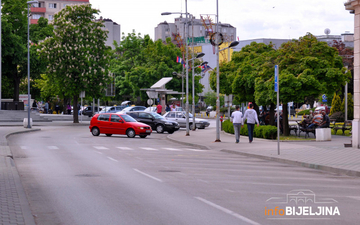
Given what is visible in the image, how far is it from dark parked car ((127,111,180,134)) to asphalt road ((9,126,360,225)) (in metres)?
21.1

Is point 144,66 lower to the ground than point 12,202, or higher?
higher

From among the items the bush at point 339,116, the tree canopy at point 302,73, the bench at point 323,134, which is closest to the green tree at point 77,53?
the bush at point 339,116

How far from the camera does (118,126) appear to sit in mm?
32562

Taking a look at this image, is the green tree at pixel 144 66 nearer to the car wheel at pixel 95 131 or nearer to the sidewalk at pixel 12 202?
the car wheel at pixel 95 131

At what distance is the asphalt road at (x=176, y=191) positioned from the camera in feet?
25.2

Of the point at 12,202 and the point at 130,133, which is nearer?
the point at 12,202

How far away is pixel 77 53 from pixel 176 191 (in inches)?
1593

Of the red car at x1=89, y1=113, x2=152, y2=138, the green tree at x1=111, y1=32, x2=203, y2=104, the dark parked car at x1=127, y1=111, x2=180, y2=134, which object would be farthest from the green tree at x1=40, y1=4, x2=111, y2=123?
the green tree at x1=111, y1=32, x2=203, y2=104

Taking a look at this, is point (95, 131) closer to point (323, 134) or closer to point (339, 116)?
point (323, 134)

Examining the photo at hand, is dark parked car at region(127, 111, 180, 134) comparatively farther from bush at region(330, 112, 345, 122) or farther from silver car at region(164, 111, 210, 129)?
bush at region(330, 112, 345, 122)

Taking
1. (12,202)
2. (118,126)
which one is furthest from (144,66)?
(12,202)

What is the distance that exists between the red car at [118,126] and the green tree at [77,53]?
A: 16.6 metres

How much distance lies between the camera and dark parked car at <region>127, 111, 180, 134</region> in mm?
38312

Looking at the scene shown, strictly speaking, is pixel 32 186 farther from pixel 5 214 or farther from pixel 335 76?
pixel 335 76
